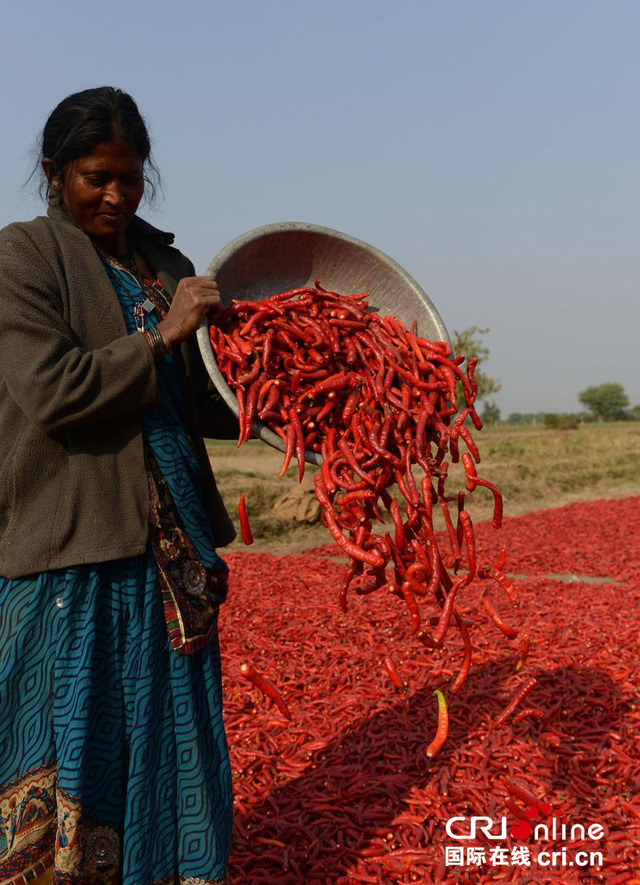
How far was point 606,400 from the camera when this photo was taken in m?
79.1

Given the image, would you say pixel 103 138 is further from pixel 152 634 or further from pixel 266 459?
pixel 266 459

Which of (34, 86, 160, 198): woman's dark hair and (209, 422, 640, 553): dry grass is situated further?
(209, 422, 640, 553): dry grass

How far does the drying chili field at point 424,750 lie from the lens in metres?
3.21

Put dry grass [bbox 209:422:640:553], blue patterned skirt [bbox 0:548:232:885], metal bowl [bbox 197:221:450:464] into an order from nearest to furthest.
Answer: blue patterned skirt [bbox 0:548:232:885] < metal bowl [bbox 197:221:450:464] < dry grass [bbox 209:422:640:553]

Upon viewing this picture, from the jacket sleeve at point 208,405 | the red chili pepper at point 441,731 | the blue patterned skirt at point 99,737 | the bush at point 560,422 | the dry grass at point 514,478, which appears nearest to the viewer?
the blue patterned skirt at point 99,737

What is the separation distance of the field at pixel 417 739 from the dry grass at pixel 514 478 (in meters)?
4.50

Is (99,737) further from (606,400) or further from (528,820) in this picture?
(606,400)

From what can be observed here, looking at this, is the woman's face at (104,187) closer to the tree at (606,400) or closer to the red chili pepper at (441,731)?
the red chili pepper at (441,731)

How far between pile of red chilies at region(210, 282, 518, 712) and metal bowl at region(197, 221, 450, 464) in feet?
0.56

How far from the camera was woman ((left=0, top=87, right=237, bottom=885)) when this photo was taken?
2000 mm

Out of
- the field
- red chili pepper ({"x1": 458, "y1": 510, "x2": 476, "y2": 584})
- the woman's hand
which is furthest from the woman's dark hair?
the field

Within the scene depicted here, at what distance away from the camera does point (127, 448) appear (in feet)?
6.88

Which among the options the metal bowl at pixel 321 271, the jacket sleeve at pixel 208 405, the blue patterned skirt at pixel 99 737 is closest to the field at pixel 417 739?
the blue patterned skirt at pixel 99 737

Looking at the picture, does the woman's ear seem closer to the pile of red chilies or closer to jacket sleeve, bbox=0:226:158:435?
jacket sleeve, bbox=0:226:158:435
